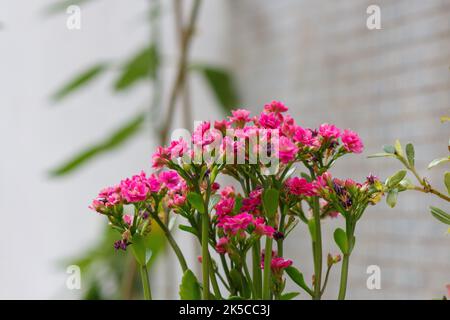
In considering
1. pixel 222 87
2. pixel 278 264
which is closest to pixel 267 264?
pixel 278 264

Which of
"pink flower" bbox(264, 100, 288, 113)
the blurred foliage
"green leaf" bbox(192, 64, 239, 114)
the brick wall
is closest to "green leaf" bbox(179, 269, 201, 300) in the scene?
"pink flower" bbox(264, 100, 288, 113)

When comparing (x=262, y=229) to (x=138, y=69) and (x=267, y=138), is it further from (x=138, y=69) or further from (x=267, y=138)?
(x=138, y=69)

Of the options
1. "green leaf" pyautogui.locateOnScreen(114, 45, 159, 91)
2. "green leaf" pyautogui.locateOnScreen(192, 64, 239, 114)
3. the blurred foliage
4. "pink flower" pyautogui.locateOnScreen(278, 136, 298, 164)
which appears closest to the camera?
"pink flower" pyautogui.locateOnScreen(278, 136, 298, 164)

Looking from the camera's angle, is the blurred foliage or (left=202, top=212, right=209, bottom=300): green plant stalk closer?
(left=202, top=212, right=209, bottom=300): green plant stalk

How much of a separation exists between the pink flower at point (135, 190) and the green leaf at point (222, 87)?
4.29 ft

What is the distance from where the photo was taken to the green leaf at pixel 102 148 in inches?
52.8

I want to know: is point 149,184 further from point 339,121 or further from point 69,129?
point 69,129

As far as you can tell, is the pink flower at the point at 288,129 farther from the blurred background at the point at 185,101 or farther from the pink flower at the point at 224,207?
the blurred background at the point at 185,101

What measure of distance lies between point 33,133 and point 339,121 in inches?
38.2

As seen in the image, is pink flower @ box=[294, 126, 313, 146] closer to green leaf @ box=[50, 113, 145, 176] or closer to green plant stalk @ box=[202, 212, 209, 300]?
green plant stalk @ box=[202, 212, 209, 300]

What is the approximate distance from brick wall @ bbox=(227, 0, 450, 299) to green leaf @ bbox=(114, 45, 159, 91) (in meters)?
0.43

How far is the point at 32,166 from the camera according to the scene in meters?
1.95

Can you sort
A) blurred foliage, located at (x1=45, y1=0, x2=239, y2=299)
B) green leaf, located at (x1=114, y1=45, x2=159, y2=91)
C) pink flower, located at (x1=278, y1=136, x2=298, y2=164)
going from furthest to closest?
green leaf, located at (x1=114, y1=45, x2=159, y2=91)
blurred foliage, located at (x1=45, y1=0, x2=239, y2=299)
pink flower, located at (x1=278, y1=136, x2=298, y2=164)

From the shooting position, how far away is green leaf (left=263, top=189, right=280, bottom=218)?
37 cm
